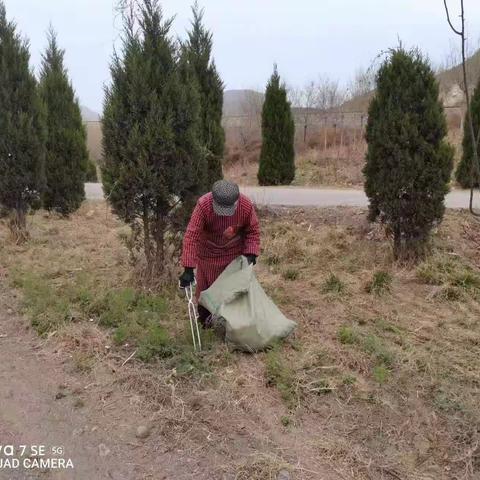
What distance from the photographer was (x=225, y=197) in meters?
3.98

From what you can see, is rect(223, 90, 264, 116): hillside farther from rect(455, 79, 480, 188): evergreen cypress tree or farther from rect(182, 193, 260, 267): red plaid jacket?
rect(182, 193, 260, 267): red plaid jacket

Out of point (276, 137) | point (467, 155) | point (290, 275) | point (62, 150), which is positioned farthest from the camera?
point (276, 137)

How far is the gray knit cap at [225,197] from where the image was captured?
3986mm

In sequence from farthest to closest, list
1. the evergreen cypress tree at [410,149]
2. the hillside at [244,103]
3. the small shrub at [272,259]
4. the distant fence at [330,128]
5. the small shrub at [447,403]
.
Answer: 1. the hillside at [244,103]
2. the distant fence at [330,128]
3. the small shrub at [272,259]
4. the evergreen cypress tree at [410,149]
5. the small shrub at [447,403]

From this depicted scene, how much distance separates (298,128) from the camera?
27.7 metres

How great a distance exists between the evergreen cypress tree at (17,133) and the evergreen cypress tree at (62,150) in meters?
2.20

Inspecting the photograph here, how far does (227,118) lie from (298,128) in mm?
6673

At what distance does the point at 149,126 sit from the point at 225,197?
1.53 m

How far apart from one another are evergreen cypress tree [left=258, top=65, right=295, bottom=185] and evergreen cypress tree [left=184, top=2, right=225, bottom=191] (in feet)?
28.5

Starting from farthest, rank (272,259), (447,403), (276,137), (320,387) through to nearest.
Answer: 1. (276,137)
2. (272,259)
3. (320,387)
4. (447,403)

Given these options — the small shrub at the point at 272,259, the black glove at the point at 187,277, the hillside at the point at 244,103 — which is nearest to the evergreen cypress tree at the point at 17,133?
the small shrub at the point at 272,259

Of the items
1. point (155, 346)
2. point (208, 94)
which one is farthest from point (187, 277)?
point (208, 94)

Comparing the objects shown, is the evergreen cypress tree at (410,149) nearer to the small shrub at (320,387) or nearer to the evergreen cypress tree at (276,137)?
the small shrub at (320,387)

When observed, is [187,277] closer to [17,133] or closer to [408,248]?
[408,248]
